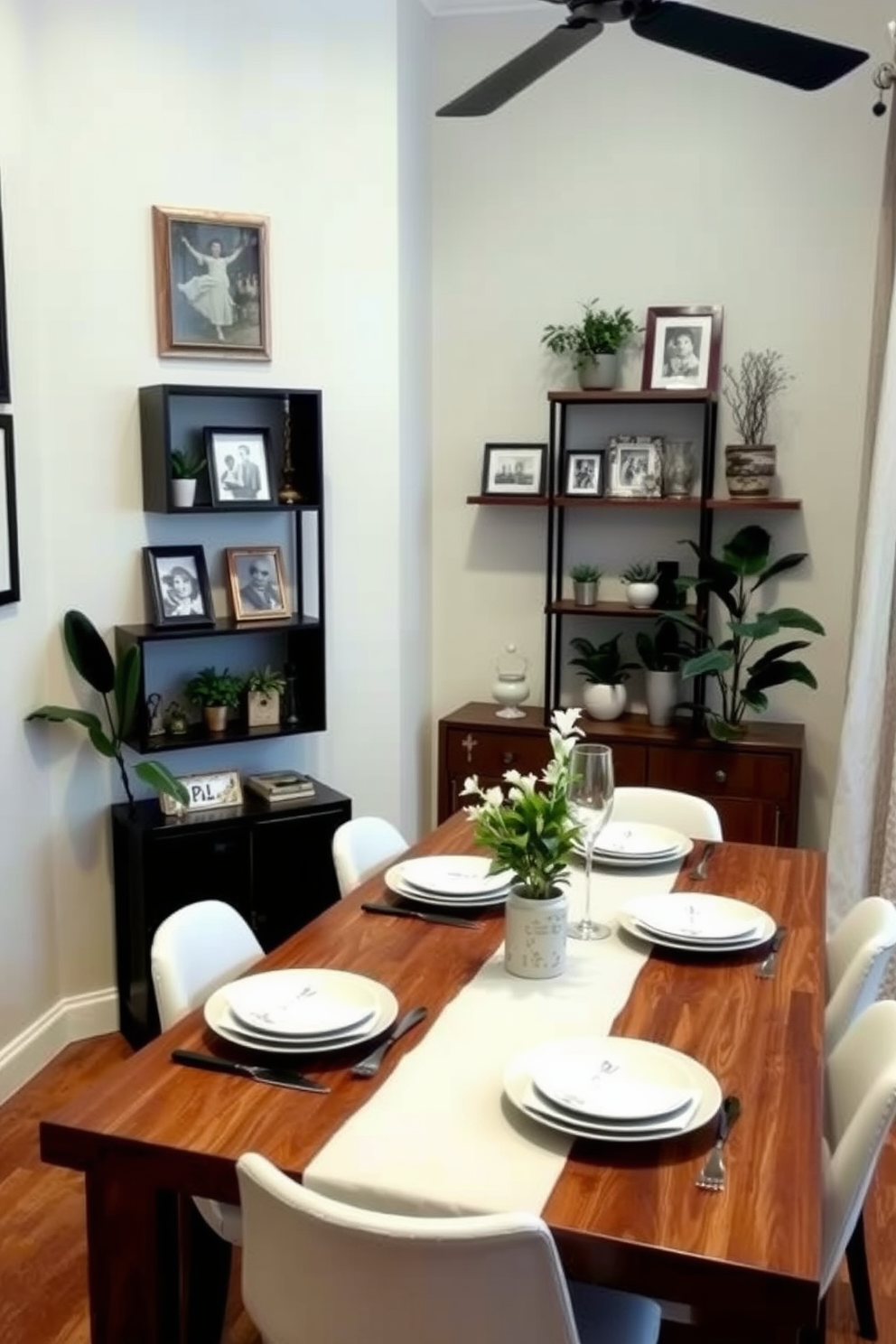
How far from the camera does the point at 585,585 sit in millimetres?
3965

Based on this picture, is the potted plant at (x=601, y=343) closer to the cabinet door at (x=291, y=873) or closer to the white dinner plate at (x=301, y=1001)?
the cabinet door at (x=291, y=873)

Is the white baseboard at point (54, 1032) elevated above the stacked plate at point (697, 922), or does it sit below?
below

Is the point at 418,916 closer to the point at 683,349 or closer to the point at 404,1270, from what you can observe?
the point at 404,1270

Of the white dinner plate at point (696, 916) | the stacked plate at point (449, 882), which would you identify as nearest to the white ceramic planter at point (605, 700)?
the stacked plate at point (449, 882)

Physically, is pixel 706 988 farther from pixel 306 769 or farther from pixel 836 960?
pixel 306 769

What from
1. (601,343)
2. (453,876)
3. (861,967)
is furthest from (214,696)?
(861,967)

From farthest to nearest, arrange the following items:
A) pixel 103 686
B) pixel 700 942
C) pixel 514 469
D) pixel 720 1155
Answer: pixel 514 469 → pixel 103 686 → pixel 700 942 → pixel 720 1155

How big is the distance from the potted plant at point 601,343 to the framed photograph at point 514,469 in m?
0.29

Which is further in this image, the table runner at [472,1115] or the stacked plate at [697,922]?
the stacked plate at [697,922]

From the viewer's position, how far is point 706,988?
191 centimetres

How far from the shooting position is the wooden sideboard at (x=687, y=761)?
3.66 metres

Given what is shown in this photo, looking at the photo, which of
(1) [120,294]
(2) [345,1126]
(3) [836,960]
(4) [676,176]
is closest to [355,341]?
(1) [120,294]

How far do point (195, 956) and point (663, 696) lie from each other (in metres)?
2.17

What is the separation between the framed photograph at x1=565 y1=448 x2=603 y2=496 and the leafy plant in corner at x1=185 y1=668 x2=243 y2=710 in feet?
4.22
